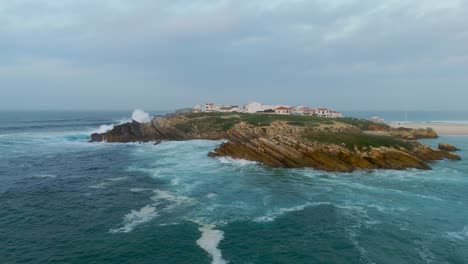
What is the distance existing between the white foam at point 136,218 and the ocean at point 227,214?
0.34 feet

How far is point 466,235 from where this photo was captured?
28172 millimetres

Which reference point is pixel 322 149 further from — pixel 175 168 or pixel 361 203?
pixel 175 168

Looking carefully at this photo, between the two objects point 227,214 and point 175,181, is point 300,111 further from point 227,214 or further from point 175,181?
point 227,214

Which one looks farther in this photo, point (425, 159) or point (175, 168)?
point (425, 159)

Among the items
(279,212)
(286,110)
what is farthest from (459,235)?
(286,110)

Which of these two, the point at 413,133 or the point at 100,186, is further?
the point at 413,133

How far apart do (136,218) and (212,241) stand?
9.32 m

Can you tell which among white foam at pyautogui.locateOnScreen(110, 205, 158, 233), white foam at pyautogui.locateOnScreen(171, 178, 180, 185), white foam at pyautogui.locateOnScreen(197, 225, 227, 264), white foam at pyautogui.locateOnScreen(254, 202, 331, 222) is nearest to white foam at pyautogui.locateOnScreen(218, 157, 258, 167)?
white foam at pyautogui.locateOnScreen(171, 178, 180, 185)

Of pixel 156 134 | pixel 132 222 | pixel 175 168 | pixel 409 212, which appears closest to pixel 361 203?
pixel 409 212

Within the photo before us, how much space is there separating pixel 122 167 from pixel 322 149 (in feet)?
115

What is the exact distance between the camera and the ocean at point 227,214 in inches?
956

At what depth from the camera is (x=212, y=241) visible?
26.1 metres

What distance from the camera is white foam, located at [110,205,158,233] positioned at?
93.4ft

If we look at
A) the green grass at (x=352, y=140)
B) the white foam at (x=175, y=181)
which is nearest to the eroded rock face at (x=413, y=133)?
the green grass at (x=352, y=140)
